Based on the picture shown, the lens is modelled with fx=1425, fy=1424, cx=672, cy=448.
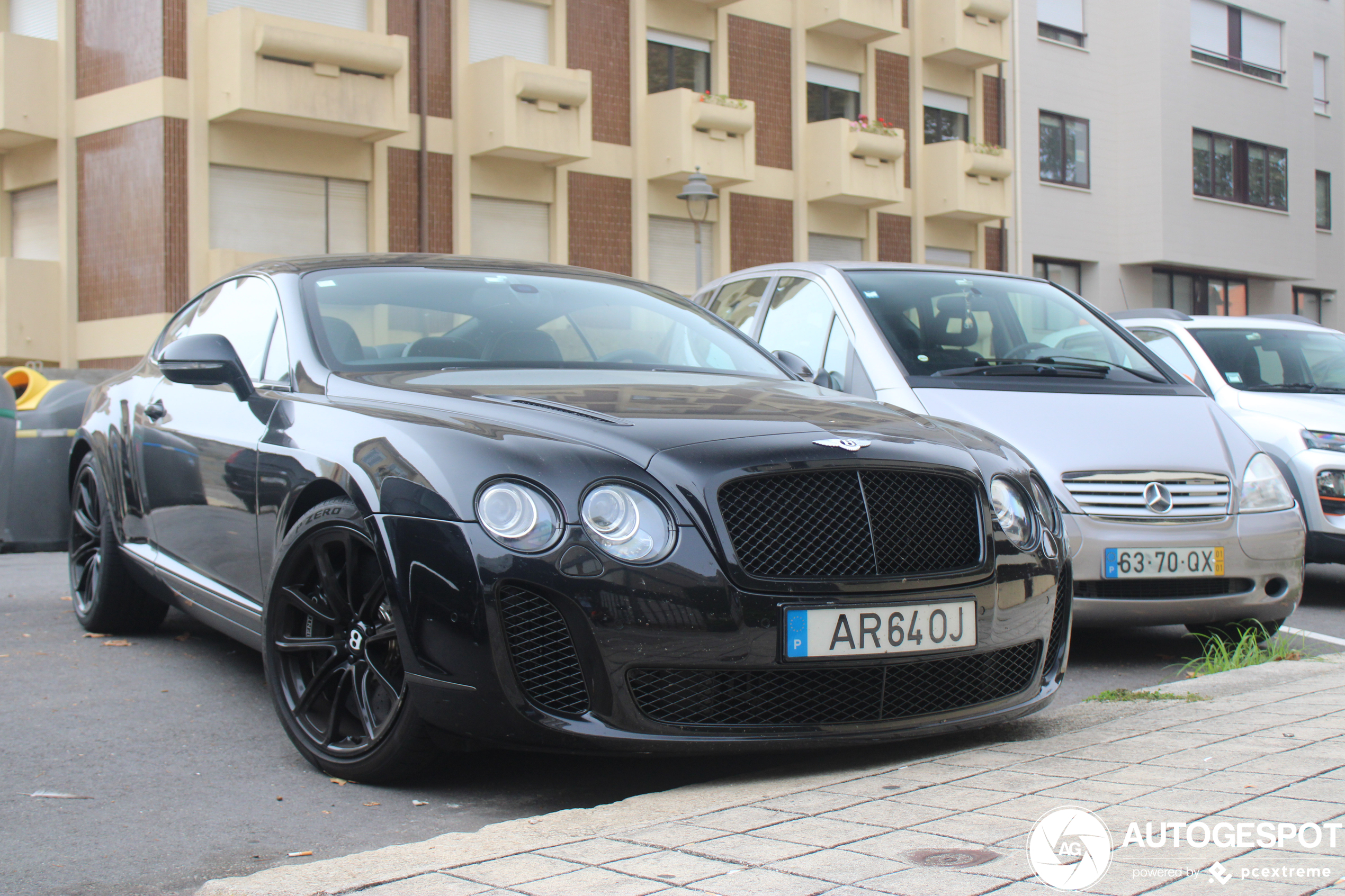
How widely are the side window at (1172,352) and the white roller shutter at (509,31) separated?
47.0 feet

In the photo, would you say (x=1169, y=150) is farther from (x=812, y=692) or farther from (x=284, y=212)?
(x=812, y=692)

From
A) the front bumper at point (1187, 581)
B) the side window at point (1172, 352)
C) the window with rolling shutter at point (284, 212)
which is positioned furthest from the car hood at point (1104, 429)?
the window with rolling shutter at point (284, 212)

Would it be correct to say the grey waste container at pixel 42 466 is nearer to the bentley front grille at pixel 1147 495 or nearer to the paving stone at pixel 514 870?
the bentley front grille at pixel 1147 495

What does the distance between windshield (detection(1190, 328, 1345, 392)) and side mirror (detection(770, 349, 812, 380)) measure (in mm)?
4175

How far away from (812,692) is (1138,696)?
1.59 metres

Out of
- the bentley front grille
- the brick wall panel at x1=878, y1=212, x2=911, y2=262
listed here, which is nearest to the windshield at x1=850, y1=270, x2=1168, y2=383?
the bentley front grille

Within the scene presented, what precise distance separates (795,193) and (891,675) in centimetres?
2278

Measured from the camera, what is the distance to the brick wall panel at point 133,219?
59.6 feet

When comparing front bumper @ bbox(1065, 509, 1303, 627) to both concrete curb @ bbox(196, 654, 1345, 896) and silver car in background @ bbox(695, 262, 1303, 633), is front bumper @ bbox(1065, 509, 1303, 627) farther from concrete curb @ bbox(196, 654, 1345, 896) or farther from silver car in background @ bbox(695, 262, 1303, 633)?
concrete curb @ bbox(196, 654, 1345, 896)

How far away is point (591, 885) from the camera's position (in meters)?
2.64

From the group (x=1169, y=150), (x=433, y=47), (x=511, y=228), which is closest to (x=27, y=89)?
(x=433, y=47)

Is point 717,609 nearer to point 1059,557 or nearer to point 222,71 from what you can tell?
point 1059,557

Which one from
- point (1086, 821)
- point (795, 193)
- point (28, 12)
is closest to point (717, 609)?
point (1086, 821)

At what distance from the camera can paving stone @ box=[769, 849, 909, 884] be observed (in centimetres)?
265
